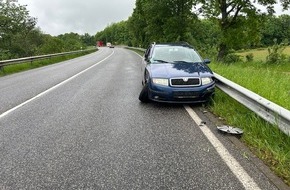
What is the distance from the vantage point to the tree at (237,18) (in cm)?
2523

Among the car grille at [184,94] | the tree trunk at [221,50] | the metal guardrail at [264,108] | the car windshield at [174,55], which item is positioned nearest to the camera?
the metal guardrail at [264,108]

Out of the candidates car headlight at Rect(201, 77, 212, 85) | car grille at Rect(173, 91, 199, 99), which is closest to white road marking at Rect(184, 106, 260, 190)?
car grille at Rect(173, 91, 199, 99)

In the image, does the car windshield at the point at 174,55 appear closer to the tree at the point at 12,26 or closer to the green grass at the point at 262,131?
the green grass at the point at 262,131

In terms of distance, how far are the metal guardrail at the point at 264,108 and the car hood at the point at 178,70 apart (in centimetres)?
73

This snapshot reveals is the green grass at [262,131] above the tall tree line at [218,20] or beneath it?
beneath

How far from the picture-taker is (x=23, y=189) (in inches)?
126

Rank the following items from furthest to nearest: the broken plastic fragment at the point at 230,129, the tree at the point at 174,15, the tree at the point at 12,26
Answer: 1. the tree at the point at 12,26
2. the tree at the point at 174,15
3. the broken plastic fragment at the point at 230,129

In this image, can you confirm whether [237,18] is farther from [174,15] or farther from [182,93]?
[182,93]

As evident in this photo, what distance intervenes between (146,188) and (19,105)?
553cm

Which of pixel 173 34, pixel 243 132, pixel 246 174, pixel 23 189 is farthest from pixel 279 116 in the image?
pixel 173 34

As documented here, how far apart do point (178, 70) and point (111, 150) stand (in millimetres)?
3288

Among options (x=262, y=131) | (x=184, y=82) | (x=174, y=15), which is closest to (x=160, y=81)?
(x=184, y=82)

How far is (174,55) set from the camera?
837 centimetres

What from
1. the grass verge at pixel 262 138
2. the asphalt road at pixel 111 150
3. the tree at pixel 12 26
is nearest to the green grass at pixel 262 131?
the grass verge at pixel 262 138
